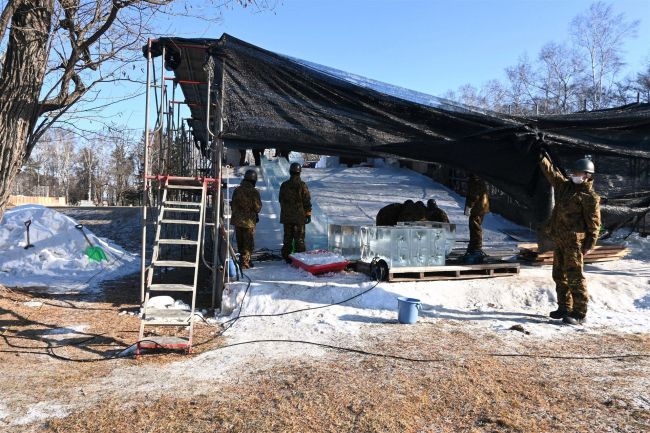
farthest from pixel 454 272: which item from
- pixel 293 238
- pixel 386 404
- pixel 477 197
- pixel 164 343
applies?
pixel 164 343

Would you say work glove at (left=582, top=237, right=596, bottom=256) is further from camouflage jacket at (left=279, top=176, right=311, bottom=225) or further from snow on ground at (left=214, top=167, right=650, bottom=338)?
camouflage jacket at (left=279, top=176, right=311, bottom=225)

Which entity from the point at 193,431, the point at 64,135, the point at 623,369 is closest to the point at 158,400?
the point at 193,431

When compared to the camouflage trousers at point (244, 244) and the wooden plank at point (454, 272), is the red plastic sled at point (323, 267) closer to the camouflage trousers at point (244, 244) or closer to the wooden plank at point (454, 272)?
the wooden plank at point (454, 272)

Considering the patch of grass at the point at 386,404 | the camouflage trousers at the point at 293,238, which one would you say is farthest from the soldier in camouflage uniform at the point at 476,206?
the patch of grass at the point at 386,404

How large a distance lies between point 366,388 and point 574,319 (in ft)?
12.4

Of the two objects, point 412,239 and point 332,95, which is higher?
point 332,95

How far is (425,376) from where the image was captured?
450cm

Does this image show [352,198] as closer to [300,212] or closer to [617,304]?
[300,212]

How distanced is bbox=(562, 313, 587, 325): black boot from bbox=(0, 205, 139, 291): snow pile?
825cm

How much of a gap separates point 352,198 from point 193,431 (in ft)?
45.4

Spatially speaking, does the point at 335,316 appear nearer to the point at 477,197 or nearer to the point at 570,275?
the point at 570,275

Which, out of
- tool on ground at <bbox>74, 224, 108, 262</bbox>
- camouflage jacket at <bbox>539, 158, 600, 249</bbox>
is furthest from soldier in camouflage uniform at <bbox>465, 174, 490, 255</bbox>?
tool on ground at <bbox>74, 224, 108, 262</bbox>

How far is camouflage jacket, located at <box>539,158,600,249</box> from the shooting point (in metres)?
6.26

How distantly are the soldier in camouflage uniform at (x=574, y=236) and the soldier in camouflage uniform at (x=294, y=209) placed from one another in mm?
4467
